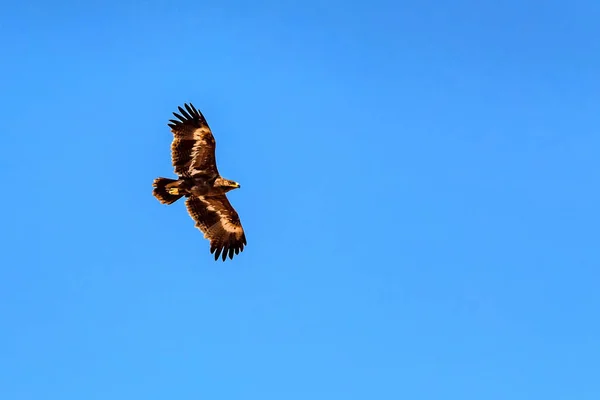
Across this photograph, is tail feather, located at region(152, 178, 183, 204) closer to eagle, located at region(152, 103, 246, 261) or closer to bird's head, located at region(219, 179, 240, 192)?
eagle, located at region(152, 103, 246, 261)

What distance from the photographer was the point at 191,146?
30047 millimetres

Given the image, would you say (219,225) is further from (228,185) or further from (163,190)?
(163,190)

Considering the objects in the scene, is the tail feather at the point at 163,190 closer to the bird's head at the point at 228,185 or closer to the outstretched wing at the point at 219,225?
the outstretched wing at the point at 219,225

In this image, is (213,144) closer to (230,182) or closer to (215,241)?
(230,182)

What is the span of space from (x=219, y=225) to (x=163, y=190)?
2504 millimetres

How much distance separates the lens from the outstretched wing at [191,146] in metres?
29.9

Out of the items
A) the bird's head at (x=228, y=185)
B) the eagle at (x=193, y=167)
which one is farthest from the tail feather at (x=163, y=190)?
the bird's head at (x=228, y=185)

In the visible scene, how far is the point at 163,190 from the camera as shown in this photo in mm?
30281

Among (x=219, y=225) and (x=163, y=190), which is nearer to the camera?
(x=163, y=190)

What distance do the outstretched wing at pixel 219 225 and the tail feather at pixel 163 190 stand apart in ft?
3.27

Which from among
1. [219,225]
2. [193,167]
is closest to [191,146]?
[193,167]

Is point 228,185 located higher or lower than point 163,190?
higher

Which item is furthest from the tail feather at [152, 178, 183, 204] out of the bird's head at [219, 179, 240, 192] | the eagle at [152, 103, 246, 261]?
the bird's head at [219, 179, 240, 192]

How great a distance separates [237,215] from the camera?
3150 centimetres
